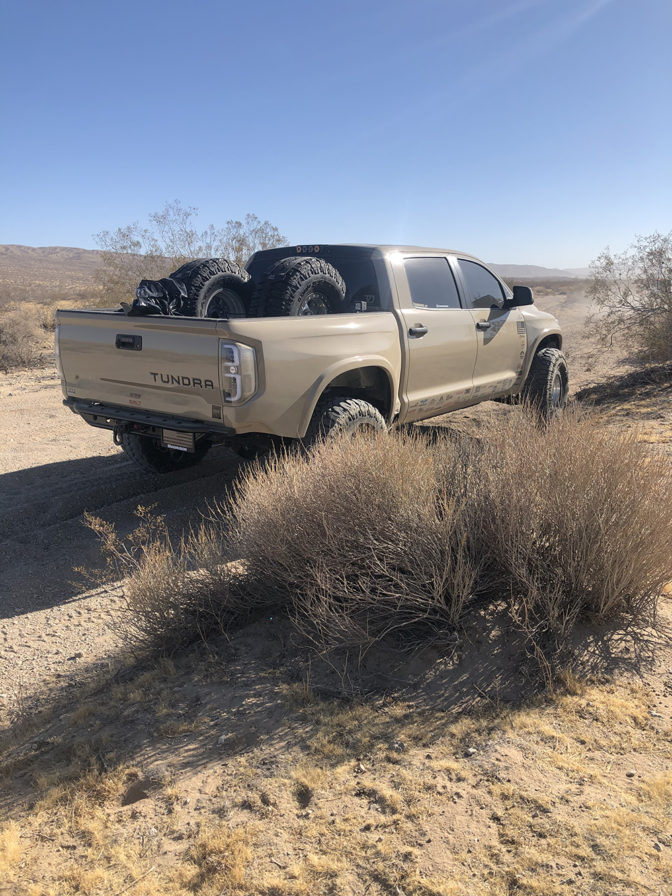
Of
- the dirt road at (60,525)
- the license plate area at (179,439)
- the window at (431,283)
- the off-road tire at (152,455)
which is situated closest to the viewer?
the dirt road at (60,525)

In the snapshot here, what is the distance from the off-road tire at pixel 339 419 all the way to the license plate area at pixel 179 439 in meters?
0.81

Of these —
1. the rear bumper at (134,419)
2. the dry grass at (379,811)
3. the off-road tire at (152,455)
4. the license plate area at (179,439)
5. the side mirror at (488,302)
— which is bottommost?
the dry grass at (379,811)

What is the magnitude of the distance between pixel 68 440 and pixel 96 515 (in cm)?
274

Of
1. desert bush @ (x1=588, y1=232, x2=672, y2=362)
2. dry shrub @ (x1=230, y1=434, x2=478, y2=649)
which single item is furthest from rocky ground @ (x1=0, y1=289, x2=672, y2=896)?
desert bush @ (x1=588, y1=232, x2=672, y2=362)

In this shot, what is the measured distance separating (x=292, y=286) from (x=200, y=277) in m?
0.70

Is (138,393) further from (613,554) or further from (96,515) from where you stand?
(613,554)

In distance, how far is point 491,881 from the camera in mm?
2096

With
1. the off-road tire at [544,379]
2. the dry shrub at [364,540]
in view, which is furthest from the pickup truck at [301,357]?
the dry shrub at [364,540]

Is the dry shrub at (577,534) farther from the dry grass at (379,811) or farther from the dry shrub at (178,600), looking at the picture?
the dry shrub at (178,600)

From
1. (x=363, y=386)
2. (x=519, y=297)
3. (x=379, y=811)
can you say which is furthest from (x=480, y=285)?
(x=379, y=811)

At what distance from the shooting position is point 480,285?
705 cm

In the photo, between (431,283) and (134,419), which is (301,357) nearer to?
(134,419)

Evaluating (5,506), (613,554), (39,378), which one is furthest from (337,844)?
(39,378)

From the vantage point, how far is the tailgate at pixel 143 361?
4.40m
